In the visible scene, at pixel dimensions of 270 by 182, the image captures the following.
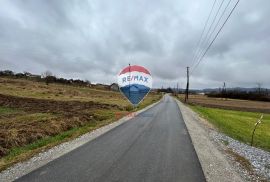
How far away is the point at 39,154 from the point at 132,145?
344cm

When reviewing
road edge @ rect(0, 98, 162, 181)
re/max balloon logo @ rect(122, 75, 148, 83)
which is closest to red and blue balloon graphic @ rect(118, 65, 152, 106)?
re/max balloon logo @ rect(122, 75, 148, 83)

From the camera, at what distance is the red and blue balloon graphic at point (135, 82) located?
16.1m

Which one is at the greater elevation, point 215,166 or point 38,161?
point 38,161

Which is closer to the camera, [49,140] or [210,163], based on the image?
[210,163]

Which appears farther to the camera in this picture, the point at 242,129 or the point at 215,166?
the point at 242,129

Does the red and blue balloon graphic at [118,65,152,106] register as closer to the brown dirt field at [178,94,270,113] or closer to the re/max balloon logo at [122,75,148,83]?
the re/max balloon logo at [122,75,148,83]

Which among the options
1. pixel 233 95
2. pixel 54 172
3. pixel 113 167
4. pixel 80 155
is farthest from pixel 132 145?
pixel 233 95

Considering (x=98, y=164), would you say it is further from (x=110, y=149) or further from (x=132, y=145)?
(x=132, y=145)

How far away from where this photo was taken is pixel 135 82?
53.8ft

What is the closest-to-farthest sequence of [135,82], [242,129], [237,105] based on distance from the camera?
[135,82] → [242,129] → [237,105]

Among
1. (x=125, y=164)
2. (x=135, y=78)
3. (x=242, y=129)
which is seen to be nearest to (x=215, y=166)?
(x=125, y=164)

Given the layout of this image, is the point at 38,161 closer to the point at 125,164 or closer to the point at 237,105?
the point at 125,164

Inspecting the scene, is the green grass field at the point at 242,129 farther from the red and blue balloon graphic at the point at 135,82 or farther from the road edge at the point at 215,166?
the red and blue balloon graphic at the point at 135,82

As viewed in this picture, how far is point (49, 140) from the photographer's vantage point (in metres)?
12.0
